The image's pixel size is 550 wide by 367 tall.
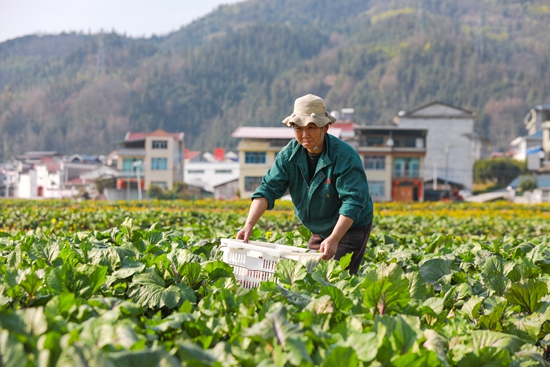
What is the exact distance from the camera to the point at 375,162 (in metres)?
53.6

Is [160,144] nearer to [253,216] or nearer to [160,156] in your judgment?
[160,156]

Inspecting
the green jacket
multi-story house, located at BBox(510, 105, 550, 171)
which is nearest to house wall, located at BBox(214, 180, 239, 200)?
multi-story house, located at BBox(510, 105, 550, 171)

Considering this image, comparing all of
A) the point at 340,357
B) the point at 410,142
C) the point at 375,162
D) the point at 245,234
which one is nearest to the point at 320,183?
the point at 245,234

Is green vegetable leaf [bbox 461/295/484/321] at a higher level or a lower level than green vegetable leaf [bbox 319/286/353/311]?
lower

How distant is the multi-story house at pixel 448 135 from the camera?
68438 millimetres

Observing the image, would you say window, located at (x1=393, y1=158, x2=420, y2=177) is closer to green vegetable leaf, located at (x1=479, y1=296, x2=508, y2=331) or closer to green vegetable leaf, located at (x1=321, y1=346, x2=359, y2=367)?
green vegetable leaf, located at (x1=479, y1=296, x2=508, y2=331)

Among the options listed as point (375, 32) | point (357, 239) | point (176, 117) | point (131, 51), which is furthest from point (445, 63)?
point (357, 239)

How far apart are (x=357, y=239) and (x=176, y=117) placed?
5749 inches

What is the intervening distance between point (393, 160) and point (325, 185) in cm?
5009

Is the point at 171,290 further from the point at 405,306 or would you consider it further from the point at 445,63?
the point at 445,63

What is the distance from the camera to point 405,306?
2.74 metres

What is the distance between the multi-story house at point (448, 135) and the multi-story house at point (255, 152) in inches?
735

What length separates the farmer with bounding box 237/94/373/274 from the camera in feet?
13.8

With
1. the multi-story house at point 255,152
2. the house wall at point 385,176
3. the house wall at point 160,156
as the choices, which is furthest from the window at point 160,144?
the house wall at point 385,176
